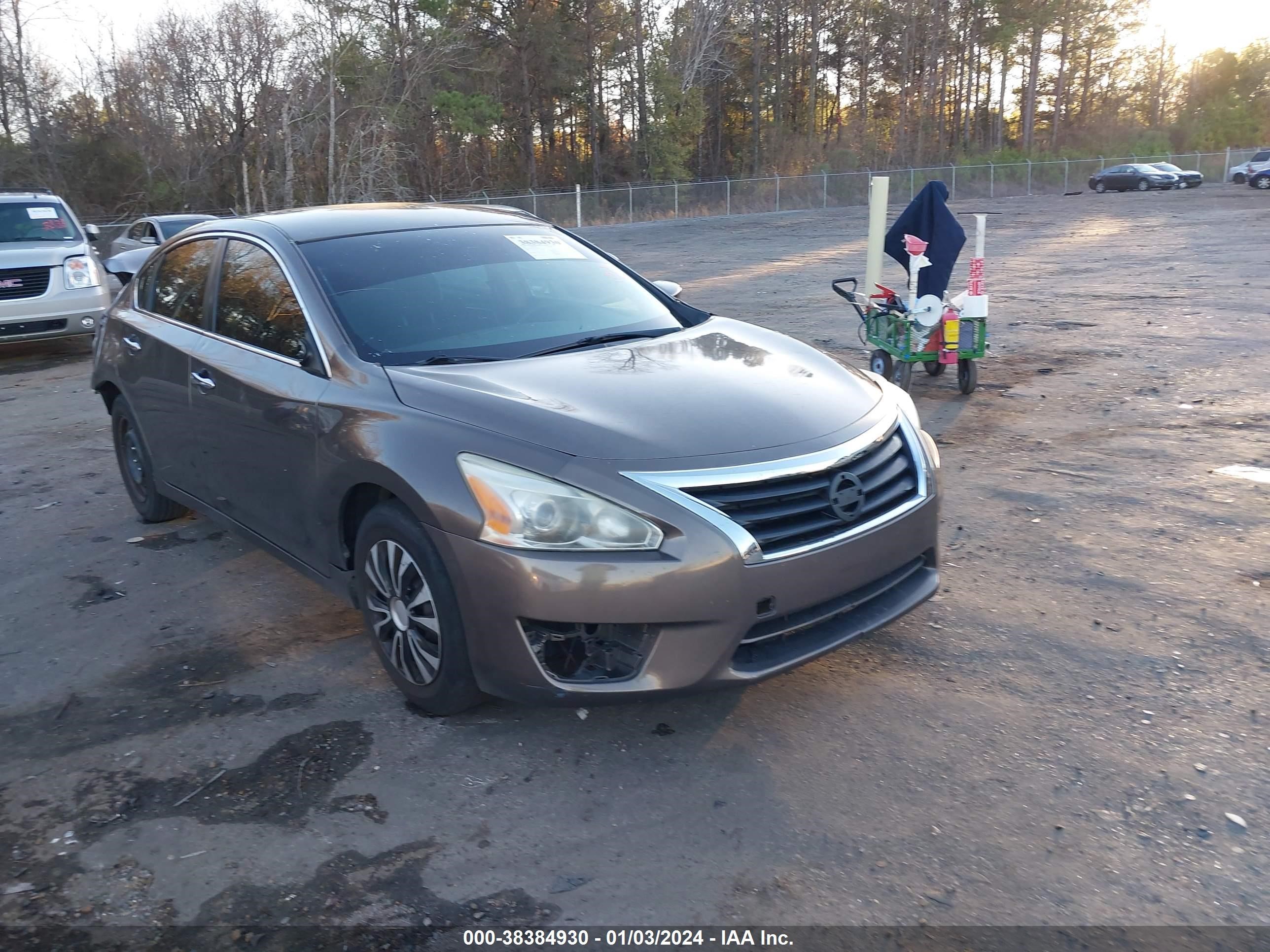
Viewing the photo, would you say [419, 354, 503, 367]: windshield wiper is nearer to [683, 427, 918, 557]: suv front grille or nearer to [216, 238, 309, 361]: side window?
[216, 238, 309, 361]: side window

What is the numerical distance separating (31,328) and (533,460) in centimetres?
1084

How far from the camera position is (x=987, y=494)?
6.08 meters

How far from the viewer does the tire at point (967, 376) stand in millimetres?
8711

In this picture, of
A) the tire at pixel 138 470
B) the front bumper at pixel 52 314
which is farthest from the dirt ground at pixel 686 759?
the front bumper at pixel 52 314

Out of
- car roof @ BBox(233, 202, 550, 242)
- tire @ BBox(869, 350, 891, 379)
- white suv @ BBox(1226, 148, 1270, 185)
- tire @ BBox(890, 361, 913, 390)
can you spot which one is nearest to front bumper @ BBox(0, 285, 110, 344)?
car roof @ BBox(233, 202, 550, 242)

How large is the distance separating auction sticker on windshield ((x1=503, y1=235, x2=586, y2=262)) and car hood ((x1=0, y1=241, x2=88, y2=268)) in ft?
30.1

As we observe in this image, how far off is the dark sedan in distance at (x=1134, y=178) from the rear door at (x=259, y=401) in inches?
1942

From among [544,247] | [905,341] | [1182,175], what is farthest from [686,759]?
[1182,175]

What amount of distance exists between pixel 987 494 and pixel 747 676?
3.28 meters

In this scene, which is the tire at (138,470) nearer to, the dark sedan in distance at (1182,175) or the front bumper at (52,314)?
the front bumper at (52,314)

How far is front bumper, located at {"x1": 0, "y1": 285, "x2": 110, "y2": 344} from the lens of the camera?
1177 cm

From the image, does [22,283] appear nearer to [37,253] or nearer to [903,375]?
[37,253]

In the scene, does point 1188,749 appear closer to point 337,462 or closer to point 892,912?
point 892,912

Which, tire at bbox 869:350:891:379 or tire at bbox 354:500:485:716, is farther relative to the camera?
tire at bbox 869:350:891:379
